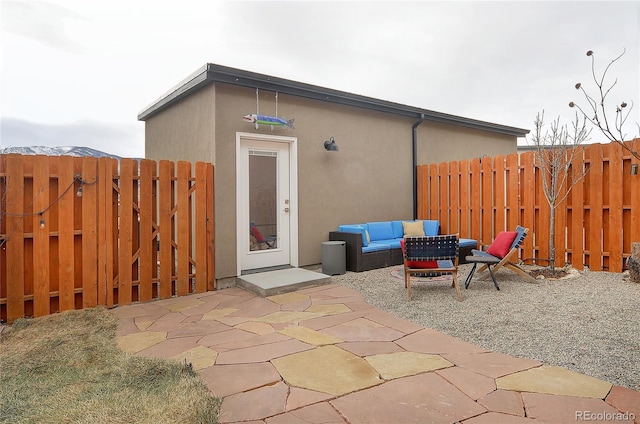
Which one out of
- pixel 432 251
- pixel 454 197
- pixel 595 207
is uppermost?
pixel 454 197

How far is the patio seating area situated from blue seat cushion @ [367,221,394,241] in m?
→ 2.52

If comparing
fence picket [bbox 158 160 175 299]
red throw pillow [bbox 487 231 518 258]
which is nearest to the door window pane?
fence picket [bbox 158 160 175 299]

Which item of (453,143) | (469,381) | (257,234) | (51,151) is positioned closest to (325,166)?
(257,234)

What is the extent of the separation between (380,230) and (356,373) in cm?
544

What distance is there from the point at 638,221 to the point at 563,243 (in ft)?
3.78

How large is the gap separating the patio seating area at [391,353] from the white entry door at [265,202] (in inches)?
50.1

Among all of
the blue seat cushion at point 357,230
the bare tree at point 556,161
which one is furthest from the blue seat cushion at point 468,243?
the blue seat cushion at point 357,230

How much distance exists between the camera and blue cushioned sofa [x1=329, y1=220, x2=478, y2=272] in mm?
7020

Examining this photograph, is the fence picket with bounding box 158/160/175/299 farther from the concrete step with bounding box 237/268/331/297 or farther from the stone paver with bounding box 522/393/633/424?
the stone paver with bounding box 522/393/633/424

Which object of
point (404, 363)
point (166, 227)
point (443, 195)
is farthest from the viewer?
point (443, 195)

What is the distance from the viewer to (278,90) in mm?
6613

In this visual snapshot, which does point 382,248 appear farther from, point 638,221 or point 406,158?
point 638,221

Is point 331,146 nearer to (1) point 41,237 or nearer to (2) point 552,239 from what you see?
(2) point 552,239

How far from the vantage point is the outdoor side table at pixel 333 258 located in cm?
681
